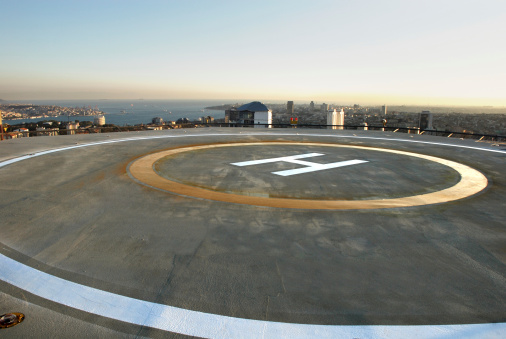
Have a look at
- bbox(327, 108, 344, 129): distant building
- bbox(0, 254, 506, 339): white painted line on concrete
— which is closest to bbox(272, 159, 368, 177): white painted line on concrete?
bbox(0, 254, 506, 339): white painted line on concrete

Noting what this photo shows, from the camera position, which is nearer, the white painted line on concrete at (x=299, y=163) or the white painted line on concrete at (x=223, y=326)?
the white painted line on concrete at (x=223, y=326)

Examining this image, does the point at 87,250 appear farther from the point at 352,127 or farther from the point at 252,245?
the point at 352,127

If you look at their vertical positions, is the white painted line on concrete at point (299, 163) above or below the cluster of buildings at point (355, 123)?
below

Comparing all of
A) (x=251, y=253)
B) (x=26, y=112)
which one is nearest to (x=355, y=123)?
(x=251, y=253)

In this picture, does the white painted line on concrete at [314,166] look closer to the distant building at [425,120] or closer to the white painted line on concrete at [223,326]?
the white painted line on concrete at [223,326]

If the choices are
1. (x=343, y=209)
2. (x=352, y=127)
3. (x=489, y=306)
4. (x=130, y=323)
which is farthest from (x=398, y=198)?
(x=352, y=127)

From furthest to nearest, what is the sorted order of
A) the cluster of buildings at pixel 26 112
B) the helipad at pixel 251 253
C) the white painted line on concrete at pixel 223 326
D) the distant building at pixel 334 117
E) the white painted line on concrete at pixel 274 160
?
the cluster of buildings at pixel 26 112 → the distant building at pixel 334 117 → the white painted line on concrete at pixel 274 160 → the helipad at pixel 251 253 → the white painted line on concrete at pixel 223 326

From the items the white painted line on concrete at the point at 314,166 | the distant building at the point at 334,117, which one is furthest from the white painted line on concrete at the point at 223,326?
the distant building at the point at 334,117
